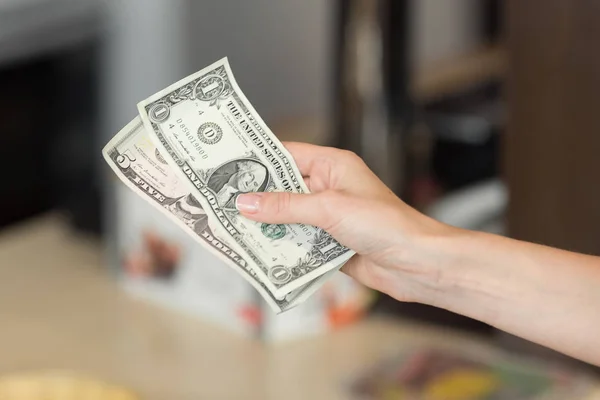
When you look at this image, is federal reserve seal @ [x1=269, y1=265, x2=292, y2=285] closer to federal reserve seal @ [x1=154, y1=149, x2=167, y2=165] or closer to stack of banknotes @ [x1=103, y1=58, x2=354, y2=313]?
stack of banknotes @ [x1=103, y1=58, x2=354, y2=313]

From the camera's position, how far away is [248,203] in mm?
761

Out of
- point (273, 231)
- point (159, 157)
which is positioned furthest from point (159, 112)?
point (273, 231)

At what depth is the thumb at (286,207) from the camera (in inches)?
29.8

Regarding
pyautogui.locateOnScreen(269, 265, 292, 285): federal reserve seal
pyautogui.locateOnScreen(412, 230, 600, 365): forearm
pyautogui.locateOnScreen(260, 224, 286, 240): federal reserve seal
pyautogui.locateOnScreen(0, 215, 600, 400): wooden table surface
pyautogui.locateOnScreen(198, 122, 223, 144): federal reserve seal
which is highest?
pyautogui.locateOnScreen(198, 122, 223, 144): federal reserve seal

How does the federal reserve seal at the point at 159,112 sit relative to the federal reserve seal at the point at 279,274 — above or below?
above

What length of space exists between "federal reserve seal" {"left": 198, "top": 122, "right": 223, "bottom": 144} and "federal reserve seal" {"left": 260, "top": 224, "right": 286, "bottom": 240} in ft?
0.28

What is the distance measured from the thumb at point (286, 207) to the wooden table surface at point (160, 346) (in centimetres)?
41

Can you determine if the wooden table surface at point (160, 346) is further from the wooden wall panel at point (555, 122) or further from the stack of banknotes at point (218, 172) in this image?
the stack of banknotes at point (218, 172)

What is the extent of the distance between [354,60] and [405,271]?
0.82 m

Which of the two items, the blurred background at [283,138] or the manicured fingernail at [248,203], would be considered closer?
the manicured fingernail at [248,203]

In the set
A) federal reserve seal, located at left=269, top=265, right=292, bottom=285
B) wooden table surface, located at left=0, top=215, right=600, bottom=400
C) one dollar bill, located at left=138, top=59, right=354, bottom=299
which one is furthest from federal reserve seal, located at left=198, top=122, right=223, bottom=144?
wooden table surface, located at left=0, top=215, right=600, bottom=400

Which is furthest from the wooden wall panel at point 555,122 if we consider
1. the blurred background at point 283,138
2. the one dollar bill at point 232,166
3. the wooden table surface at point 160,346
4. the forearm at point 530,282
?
the one dollar bill at point 232,166

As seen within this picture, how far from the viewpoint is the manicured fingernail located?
2.49 ft

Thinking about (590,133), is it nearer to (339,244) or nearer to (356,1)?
(339,244)
